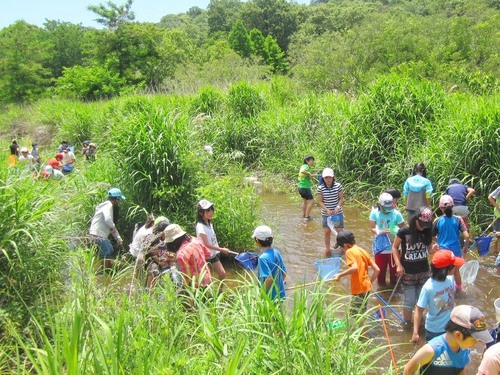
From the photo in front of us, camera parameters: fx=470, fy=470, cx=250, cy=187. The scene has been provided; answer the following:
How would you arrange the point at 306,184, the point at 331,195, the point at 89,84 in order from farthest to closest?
the point at 89,84
the point at 306,184
the point at 331,195

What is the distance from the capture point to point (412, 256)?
17.5 ft

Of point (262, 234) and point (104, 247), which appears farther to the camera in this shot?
point (104, 247)

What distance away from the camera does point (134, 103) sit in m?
15.9


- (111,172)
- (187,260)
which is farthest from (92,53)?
(187,260)

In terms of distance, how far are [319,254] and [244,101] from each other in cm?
914

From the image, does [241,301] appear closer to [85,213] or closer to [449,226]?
[449,226]

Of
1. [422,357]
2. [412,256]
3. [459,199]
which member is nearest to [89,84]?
[459,199]

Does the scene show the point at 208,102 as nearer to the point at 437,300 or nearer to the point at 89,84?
the point at 437,300

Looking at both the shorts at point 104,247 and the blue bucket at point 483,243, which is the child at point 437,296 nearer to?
the blue bucket at point 483,243

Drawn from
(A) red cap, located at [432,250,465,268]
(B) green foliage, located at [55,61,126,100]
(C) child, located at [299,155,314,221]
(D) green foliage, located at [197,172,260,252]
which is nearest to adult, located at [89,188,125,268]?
(D) green foliage, located at [197,172,260,252]

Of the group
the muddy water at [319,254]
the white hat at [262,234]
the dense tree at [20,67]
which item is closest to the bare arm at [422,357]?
the muddy water at [319,254]

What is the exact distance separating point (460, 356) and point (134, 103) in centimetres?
1418

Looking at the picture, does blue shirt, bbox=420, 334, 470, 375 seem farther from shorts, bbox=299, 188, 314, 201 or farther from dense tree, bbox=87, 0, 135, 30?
dense tree, bbox=87, 0, 135, 30

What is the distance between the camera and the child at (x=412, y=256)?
5320mm
